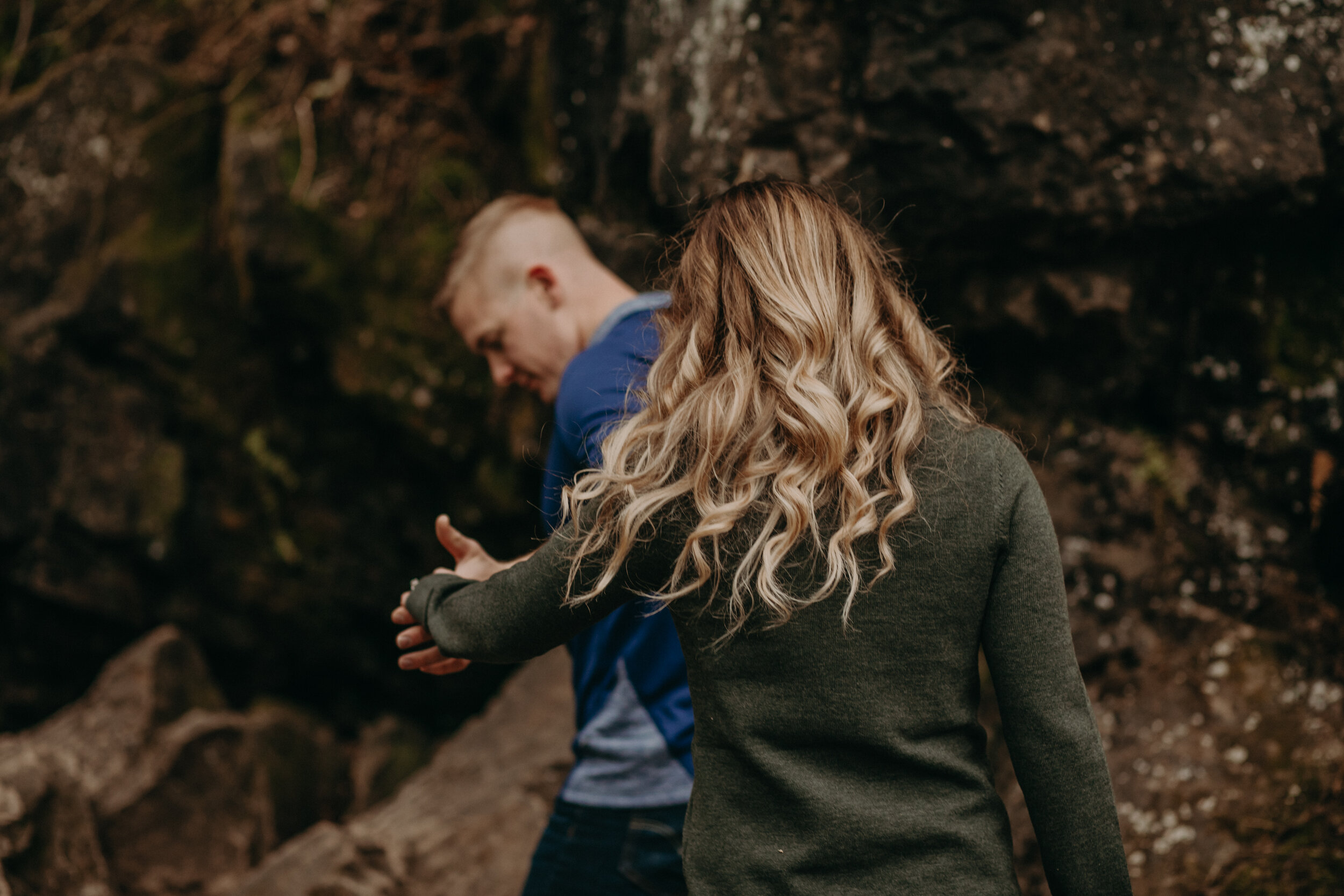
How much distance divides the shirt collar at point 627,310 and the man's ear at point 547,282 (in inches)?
12.3

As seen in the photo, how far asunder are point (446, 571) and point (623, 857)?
75 centimetres

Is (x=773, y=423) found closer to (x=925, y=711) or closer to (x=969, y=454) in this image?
(x=969, y=454)

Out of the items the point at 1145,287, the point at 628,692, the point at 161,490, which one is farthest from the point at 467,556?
the point at 161,490

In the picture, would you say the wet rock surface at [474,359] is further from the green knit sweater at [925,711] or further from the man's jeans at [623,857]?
the man's jeans at [623,857]

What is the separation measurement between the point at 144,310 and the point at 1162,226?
4328 millimetres

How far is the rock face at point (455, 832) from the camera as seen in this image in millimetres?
3273

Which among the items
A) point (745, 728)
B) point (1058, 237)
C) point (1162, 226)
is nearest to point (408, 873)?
point (745, 728)

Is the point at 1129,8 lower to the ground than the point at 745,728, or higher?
higher

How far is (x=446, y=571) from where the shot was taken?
1773mm

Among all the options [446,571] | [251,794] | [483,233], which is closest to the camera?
[446,571]

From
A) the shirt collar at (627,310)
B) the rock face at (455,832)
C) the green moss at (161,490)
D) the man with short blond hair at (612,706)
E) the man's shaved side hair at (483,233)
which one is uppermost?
the man's shaved side hair at (483,233)

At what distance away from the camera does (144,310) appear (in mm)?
4457

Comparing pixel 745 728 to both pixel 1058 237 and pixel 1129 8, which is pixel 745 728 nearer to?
pixel 1058 237

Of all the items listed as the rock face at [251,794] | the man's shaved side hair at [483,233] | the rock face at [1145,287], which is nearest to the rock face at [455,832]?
the rock face at [251,794]
